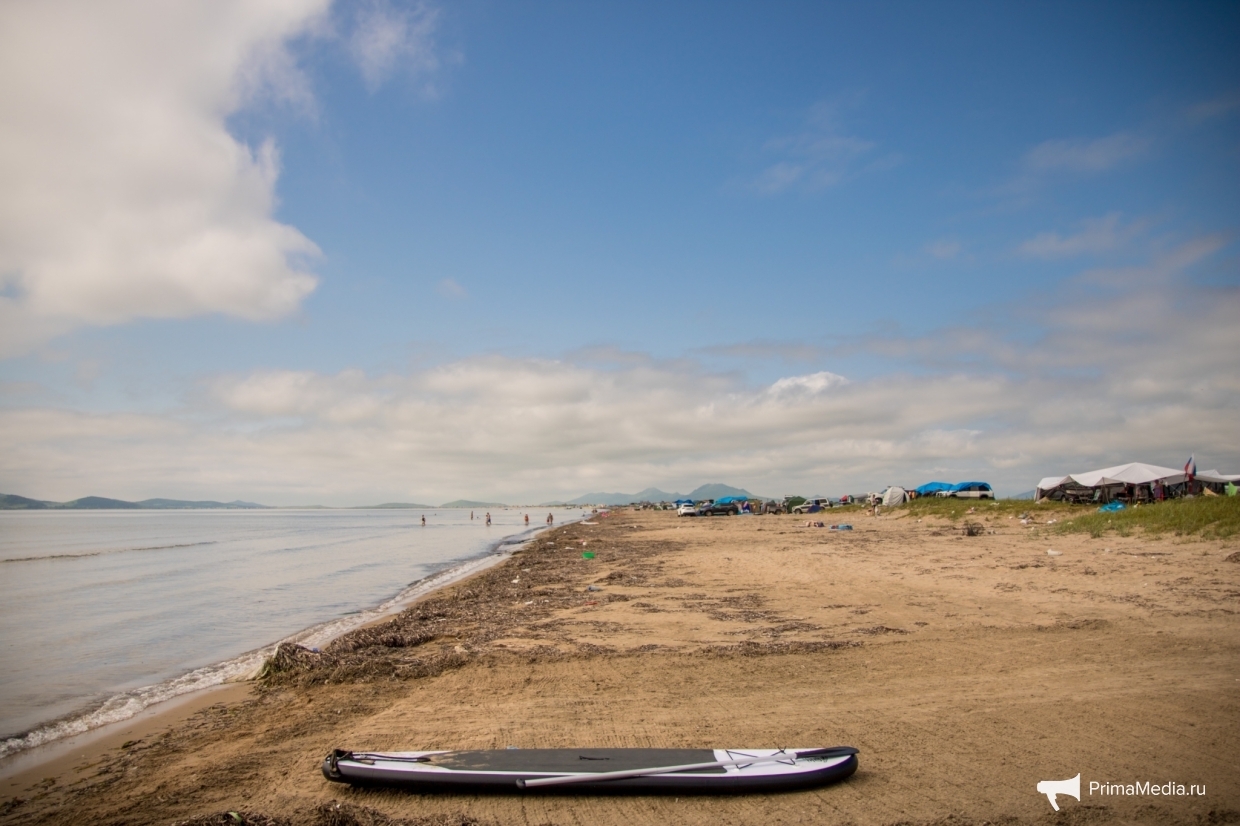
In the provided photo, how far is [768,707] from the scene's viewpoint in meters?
6.96

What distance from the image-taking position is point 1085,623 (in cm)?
1017

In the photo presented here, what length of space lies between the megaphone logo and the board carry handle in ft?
4.41

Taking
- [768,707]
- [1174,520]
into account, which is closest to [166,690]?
[768,707]

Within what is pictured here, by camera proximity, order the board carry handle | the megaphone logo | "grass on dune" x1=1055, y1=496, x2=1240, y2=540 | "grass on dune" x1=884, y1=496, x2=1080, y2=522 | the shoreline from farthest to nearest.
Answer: "grass on dune" x1=884, y1=496, x2=1080, y2=522, "grass on dune" x1=1055, y1=496, x2=1240, y2=540, the shoreline, the board carry handle, the megaphone logo

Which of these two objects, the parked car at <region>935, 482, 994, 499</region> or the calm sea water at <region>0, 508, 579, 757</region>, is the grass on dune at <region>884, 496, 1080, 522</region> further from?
the calm sea water at <region>0, 508, 579, 757</region>

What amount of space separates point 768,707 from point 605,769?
8.12 ft

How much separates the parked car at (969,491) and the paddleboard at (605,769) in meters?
53.4

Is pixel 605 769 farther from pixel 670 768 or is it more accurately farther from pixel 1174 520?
pixel 1174 520

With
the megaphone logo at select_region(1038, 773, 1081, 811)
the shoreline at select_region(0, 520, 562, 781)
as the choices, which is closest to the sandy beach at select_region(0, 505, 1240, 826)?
the megaphone logo at select_region(1038, 773, 1081, 811)

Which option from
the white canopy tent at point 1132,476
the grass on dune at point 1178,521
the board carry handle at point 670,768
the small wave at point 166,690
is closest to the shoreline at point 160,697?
the small wave at point 166,690

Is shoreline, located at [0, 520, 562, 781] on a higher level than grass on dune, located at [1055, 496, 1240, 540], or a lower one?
lower

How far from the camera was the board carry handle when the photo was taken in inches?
198

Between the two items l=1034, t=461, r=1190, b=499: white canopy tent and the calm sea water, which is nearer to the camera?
the calm sea water

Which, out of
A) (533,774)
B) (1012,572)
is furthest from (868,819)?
(1012,572)
